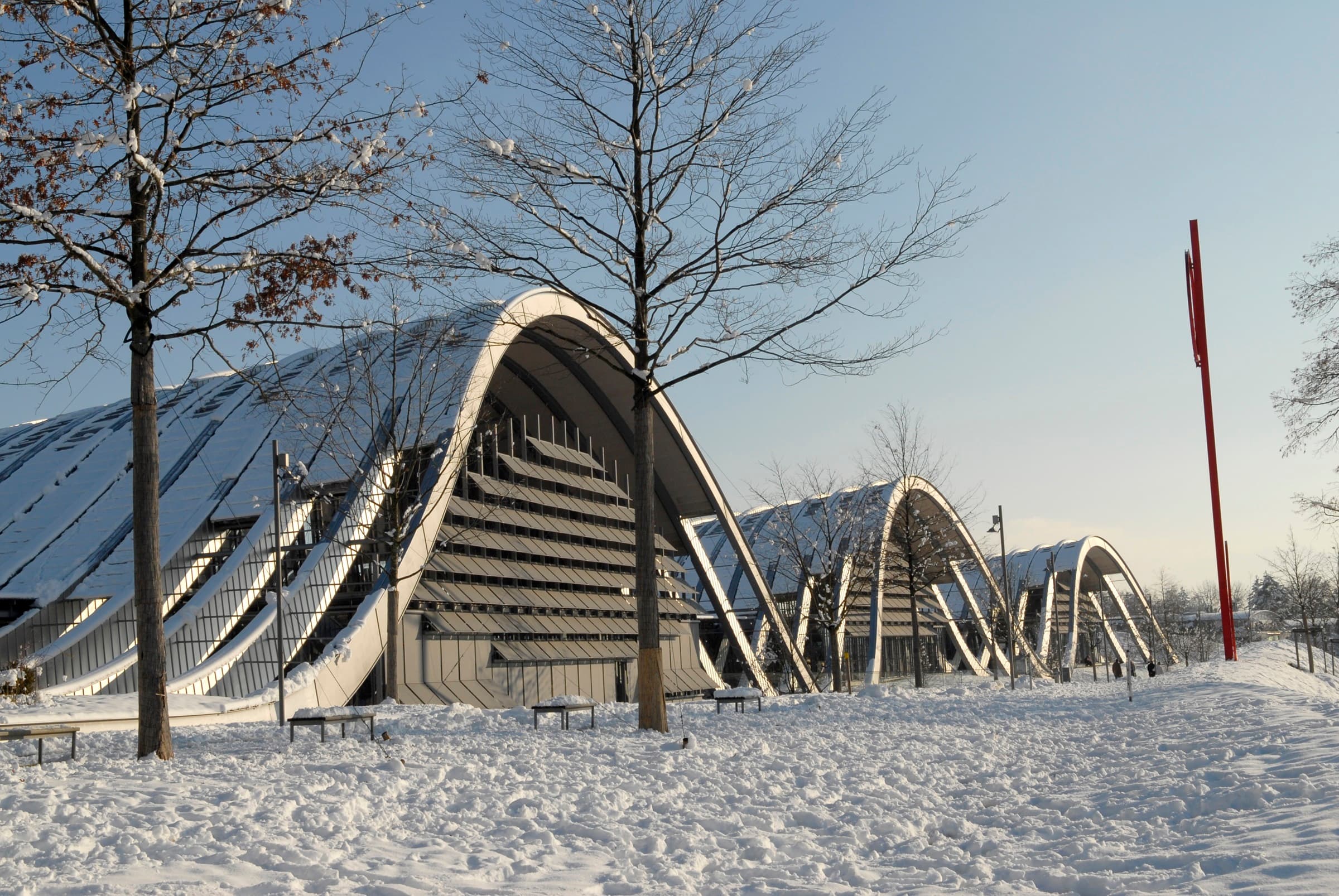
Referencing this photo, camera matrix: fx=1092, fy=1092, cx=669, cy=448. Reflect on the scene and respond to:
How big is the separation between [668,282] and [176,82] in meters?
6.88

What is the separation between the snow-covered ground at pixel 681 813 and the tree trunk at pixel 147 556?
507 mm

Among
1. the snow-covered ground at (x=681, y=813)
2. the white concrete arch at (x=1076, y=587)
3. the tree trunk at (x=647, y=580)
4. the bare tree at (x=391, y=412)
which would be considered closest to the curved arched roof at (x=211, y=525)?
the bare tree at (x=391, y=412)

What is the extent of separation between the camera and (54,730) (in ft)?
34.5

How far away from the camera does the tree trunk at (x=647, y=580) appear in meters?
14.6

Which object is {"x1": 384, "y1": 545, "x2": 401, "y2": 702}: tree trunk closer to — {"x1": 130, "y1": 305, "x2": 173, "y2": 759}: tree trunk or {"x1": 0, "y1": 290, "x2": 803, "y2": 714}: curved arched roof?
{"x1": 0, "y1": 290, "x2": 803, "y2": 714}: curved arched roof

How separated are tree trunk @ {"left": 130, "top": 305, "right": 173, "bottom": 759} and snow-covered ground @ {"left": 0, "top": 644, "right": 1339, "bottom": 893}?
51cm

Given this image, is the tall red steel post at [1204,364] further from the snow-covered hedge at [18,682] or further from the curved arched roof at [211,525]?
the snow-covered hedge at [18,682]

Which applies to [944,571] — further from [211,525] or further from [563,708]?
[563,708]

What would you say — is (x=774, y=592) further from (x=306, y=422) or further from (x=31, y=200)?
(x=31, y=200)

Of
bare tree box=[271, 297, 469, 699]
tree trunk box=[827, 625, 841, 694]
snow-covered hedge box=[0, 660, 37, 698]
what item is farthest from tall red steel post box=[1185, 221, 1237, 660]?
snow-covered hedge box=[0, 660, 37, 698]

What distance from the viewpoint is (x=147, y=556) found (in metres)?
11.4

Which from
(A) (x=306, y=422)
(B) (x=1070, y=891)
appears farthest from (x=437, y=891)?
(A) (x=306, y=422)

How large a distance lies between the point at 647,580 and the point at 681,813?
6542 mm

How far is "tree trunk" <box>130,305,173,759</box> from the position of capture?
11117mm
